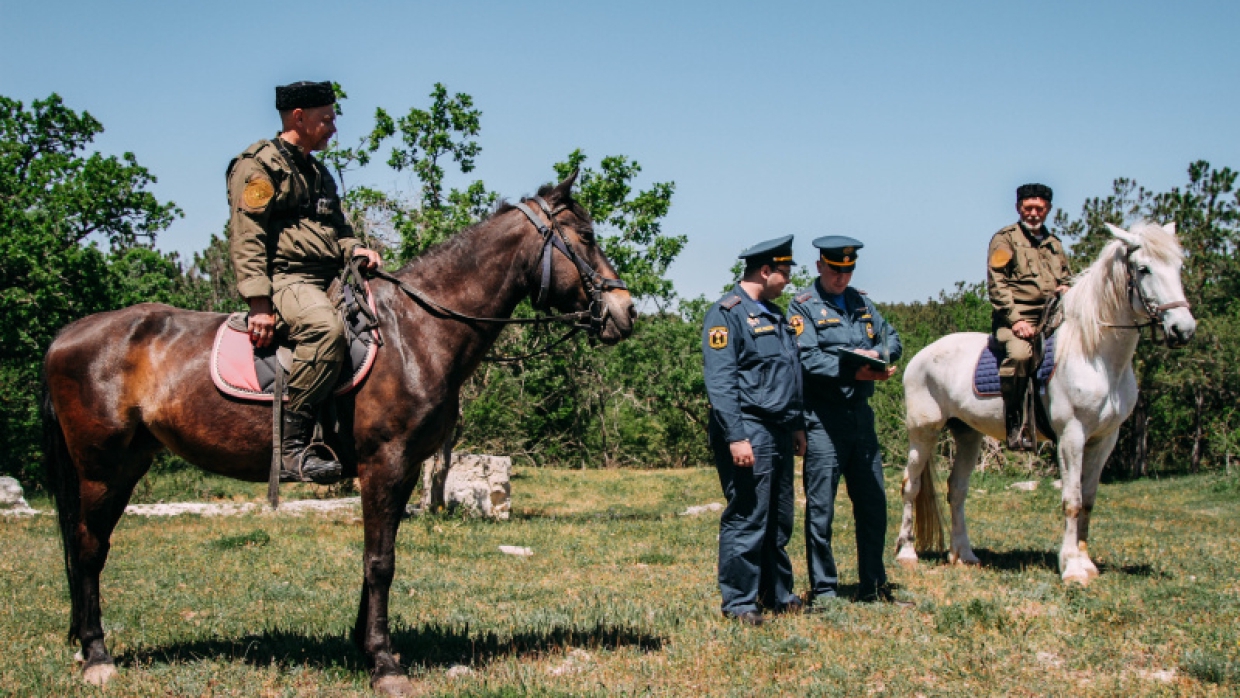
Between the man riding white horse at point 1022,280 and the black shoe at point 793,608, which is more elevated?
the man riding white horse at point 1022,280

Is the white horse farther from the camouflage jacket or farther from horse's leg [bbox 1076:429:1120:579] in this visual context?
the camouflage jacket

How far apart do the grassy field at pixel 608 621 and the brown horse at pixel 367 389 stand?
0.60 meters

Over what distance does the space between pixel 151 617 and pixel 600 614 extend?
342 centimetres

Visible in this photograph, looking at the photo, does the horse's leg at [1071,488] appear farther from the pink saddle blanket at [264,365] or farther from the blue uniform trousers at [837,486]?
the pink saddle blanket at [264,365]

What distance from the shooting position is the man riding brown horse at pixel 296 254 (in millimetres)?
5109

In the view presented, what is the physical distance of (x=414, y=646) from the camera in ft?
19.6

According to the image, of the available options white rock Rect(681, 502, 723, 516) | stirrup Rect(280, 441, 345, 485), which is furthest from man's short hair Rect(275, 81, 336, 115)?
white rock Rect(681, 502, 723, 516)

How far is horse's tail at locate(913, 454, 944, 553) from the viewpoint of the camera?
959 centimetres

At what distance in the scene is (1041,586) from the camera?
7289 mm

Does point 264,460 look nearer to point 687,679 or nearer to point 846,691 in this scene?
point 687,679

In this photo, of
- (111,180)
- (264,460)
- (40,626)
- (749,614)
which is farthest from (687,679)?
(111,180)

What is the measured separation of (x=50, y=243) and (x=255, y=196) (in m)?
19.2

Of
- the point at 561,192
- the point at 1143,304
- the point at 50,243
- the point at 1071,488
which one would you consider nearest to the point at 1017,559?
the point at 1071,488

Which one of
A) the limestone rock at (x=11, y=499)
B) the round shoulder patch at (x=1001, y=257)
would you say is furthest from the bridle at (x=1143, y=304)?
the limestone rock at (x=11, y=499)
